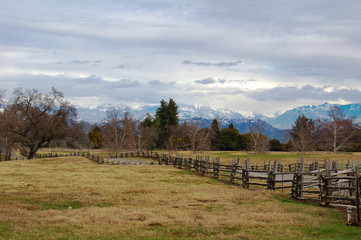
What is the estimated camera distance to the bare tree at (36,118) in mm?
61156

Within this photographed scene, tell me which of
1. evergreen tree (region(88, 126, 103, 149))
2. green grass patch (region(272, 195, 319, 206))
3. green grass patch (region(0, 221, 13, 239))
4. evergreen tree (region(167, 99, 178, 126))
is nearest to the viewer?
green grass patch (region(0, 221, 13, 239))

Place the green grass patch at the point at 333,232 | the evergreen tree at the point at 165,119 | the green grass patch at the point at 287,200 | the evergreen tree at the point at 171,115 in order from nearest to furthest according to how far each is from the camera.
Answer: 1. the green grass patch at the point at 333,232
2. the green grass patch at the point at 287,200
3. the evergreen tree at the point at 165,119
4. the evergreen tree at the point at 171,115

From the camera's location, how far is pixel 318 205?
17.2 meters

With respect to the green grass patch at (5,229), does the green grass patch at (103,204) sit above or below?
below

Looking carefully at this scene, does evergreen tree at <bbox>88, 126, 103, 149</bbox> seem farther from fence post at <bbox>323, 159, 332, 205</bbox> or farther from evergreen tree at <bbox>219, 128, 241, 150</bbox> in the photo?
fence post at <bbox>323, 159, 332, 205</bbox>

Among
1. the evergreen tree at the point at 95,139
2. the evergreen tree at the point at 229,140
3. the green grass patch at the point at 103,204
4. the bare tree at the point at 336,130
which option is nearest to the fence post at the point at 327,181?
the green grass patch at the point at 103,204

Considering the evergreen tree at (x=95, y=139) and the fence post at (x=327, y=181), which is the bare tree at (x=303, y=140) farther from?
the evergreen tree at (x=95, y=139)

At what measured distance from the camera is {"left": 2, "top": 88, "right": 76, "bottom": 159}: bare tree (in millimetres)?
61156

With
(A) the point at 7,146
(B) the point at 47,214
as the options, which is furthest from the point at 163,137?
(B) the point at 47,214

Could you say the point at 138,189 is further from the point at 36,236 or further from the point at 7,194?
the point at 36,236

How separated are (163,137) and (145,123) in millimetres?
8349

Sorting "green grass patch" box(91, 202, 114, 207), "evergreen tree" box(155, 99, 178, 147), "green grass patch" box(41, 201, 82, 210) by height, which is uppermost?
"evergreen tree" box(155, 99, 178, 147)

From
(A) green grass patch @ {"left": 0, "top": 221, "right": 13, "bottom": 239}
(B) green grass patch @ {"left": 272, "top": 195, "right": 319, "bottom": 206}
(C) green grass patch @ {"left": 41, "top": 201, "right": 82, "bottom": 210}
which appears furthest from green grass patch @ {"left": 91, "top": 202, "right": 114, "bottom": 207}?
(B) green grass patch @ {"left": 272, "top": 195, "right": 319, "bottom": 206}

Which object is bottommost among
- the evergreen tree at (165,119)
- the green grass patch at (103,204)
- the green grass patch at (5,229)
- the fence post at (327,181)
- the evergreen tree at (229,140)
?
the green grass patch at (103,204)
